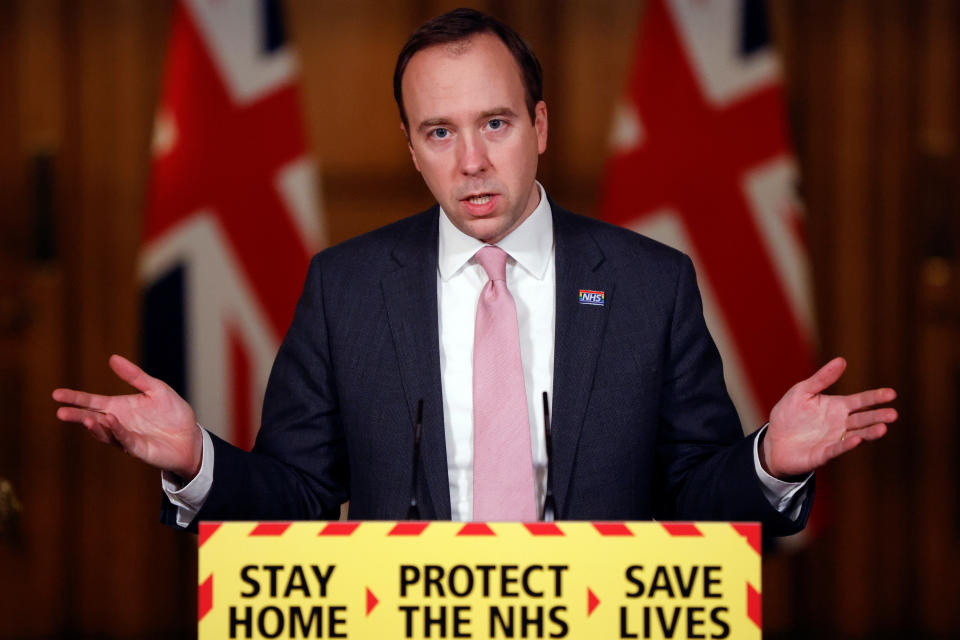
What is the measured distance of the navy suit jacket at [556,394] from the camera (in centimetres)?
156

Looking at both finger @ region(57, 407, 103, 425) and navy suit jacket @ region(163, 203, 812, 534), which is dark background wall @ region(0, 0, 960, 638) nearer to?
navy suit jacket @ region(163, 203, 812, 534)

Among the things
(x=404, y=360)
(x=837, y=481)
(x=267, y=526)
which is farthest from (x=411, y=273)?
(x=837, y=481)

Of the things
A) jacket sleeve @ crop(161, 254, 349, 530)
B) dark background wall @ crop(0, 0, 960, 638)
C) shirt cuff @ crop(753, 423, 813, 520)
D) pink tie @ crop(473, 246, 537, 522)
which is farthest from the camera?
dark background wall @ crop(0, 0, 960, 638)

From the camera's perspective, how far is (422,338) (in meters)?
1.61

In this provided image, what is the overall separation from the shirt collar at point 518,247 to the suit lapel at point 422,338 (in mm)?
27

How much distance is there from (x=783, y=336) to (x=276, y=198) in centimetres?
166

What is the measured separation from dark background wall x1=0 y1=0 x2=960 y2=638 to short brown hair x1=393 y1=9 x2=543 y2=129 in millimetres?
1875

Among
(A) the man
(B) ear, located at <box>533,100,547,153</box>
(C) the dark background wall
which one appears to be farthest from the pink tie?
(C) the dark background wall

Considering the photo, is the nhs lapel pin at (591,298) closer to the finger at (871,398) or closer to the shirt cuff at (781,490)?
the shirt cuff at (781,490)

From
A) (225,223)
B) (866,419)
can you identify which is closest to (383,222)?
(225,223)

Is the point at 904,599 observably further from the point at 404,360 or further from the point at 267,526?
the point at 267,526

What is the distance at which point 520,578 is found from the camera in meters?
1.11

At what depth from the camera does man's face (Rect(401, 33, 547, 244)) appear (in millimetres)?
1532

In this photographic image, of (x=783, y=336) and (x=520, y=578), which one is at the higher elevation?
(x=783, y=336)
